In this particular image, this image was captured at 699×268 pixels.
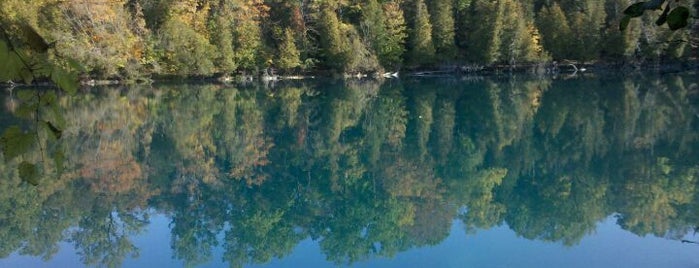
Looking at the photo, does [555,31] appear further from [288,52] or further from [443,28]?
[288,52]

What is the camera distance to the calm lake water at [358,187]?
9016mm

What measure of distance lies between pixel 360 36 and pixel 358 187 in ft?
125

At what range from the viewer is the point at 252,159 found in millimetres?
16609

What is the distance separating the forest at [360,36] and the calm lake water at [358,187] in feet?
69.0

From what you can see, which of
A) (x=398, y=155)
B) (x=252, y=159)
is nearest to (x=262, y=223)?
(x=252, y=159)

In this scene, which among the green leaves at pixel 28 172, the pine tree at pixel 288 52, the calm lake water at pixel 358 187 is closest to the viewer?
the green leaves at pixel 28 172

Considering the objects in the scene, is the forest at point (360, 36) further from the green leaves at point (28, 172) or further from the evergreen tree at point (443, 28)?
the green leaves at point (28, 172)

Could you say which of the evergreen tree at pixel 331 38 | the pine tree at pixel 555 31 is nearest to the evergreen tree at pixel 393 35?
the evergreen tree at pixel 331 38

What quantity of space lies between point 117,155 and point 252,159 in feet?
13.6

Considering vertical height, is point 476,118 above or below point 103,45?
below

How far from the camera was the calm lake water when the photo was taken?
902cm

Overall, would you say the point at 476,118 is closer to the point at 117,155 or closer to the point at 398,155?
the point at 398,155

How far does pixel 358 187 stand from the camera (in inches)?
531

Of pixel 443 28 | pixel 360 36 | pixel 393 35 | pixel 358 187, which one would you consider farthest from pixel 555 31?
pixel 358 187
